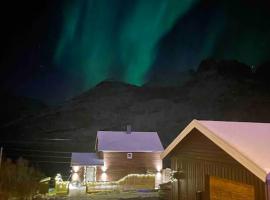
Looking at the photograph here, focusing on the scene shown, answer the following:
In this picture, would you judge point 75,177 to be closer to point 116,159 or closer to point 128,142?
point 116,159

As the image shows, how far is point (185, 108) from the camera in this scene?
478 feet

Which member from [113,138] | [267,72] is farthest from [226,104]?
[113,138]

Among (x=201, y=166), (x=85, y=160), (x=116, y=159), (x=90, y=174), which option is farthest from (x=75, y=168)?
(x=201, y=166)

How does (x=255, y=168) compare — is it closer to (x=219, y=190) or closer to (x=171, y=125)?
(x=219, y=190)

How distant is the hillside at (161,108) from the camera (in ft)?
428

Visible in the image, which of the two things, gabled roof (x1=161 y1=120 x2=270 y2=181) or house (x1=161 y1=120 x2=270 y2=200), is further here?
house (x1=161 y1=120 x2=270 y2=200)

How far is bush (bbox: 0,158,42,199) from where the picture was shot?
22297 mm

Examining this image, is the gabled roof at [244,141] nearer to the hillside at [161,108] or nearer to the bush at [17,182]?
the bush at [17,182]

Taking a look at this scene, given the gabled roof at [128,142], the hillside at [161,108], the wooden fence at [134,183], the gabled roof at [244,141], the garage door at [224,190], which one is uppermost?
the hillside at [161,108]

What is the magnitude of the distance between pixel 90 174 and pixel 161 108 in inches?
4703

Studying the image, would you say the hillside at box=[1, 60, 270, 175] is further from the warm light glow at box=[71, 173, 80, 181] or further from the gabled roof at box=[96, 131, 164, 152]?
the warm light glow at box=[71, 173, 80, 181]

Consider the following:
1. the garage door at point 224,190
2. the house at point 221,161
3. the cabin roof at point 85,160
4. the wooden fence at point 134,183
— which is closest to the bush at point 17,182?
the wooden fence at point 134,183

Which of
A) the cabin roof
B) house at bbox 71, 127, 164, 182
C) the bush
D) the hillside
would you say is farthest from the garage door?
the hillside

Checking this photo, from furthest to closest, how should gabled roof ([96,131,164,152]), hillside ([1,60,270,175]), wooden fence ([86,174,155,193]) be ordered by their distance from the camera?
hillside ([1,60,270,175]) → gabled roof ([96,131,164,152]) → wooden fence ([86,174,155,193])
